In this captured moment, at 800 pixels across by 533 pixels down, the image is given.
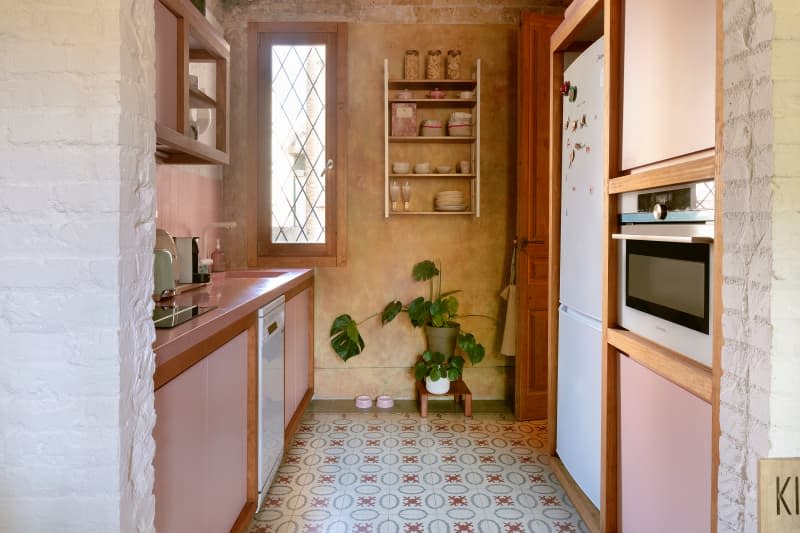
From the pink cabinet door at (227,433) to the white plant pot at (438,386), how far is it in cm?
162

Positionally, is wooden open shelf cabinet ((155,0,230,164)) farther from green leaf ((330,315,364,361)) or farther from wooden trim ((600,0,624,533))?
wooden trim ((600,0,624,533))

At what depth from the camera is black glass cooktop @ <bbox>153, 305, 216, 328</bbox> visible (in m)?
1.32

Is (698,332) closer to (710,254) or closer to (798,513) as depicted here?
(710,254)

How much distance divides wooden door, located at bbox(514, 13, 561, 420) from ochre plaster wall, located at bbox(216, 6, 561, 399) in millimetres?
312

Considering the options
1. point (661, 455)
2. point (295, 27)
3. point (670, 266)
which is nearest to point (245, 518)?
point (661, 455)

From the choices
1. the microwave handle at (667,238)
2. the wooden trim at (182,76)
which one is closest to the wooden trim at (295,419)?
the wooden trim at (182,76)

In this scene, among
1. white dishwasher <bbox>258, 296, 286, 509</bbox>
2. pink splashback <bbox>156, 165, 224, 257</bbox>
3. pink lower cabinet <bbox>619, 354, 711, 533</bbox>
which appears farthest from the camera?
Result: pink splashback <bbox>156, 165, 224, 257</bbox>

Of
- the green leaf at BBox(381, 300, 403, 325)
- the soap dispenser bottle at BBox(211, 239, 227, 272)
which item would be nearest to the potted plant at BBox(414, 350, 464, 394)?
the green leaf at BBox(381, 300, 403, 325)

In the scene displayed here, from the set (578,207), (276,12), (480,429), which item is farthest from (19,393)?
(276,12)

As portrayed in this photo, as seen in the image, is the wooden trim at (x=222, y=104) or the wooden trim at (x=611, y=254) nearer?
the wooden trim at (x=611, y=254)

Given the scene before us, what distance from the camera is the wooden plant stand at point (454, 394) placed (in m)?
3.28

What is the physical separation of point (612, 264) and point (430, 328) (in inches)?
70.5

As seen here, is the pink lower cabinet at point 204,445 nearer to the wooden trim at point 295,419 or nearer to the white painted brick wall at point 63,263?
the white painted brick wall at point 63,263

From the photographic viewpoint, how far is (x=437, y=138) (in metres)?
3.36
